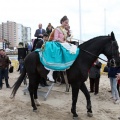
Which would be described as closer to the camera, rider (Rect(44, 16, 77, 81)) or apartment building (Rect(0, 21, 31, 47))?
rider (Rect(44, 16, 77, 81))

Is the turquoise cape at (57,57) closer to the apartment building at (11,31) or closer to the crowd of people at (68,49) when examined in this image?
the crowd of people at (68,49)

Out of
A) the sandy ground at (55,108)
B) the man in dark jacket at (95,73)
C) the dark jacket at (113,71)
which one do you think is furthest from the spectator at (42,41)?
the dark jacket at (113,71)

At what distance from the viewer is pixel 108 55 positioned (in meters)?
5.78

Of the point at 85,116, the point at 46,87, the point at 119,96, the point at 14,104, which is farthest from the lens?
the point at 46,87

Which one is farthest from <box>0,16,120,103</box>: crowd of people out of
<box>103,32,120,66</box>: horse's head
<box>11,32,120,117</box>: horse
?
<box>11,32,120,117</box>: horse

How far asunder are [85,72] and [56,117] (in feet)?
4.54

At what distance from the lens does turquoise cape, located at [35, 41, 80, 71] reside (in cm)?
573

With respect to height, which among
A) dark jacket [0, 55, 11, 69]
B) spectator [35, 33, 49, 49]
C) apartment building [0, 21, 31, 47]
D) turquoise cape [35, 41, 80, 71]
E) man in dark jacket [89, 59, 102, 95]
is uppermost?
apartment building [0, 21, 31, 47]

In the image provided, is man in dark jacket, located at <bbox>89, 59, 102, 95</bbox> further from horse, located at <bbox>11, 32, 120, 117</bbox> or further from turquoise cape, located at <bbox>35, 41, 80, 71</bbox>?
turquoise cape, located at <bbox>35, 41, 80, 71</bbox>

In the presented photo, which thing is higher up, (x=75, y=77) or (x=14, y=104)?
(x=75, y=77)

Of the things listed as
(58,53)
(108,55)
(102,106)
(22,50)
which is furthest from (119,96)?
(22,50)

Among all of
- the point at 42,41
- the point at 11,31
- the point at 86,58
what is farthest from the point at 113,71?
the point at 11,31

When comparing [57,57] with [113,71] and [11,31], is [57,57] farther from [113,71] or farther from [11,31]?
[11,31]

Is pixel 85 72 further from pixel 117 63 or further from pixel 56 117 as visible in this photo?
pixel 56 117
